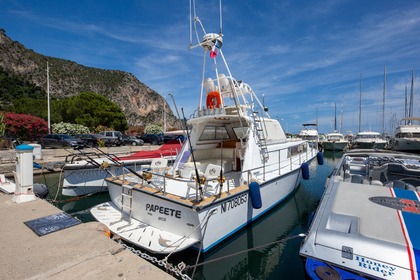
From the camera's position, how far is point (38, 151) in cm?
1565

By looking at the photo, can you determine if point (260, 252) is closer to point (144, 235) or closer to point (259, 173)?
point (259, 173)

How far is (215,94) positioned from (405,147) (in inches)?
1234

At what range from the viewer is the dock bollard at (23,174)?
557cm

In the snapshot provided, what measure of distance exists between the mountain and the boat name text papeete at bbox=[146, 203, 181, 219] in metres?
60.6

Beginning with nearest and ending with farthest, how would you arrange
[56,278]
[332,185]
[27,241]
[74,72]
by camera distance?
[56,278] < [27,241] < [332,185] < [74,72]

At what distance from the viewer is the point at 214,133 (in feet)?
29.4

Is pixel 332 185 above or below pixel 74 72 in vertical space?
below

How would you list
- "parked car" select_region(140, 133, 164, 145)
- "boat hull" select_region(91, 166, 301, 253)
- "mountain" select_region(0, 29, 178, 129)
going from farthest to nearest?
"mountain" select_region(0, 29, 178, 129), "parked car" select_region(140, 133, 164, 145), "boat hull" select_region(91, 166, 301, 253)

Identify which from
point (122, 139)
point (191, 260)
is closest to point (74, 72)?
point (122, 139)

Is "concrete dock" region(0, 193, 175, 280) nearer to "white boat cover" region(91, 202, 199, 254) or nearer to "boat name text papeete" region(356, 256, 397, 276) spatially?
"white boat cover" region(91, 202, 199, 254)

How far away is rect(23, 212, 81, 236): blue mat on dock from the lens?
3984 mm

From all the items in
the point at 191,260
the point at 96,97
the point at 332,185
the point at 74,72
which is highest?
the point at 74,72

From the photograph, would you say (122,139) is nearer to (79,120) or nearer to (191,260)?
(79,120)

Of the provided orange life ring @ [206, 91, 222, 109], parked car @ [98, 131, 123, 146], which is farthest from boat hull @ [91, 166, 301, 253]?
parked car @ [98, 131, 123, 146]
